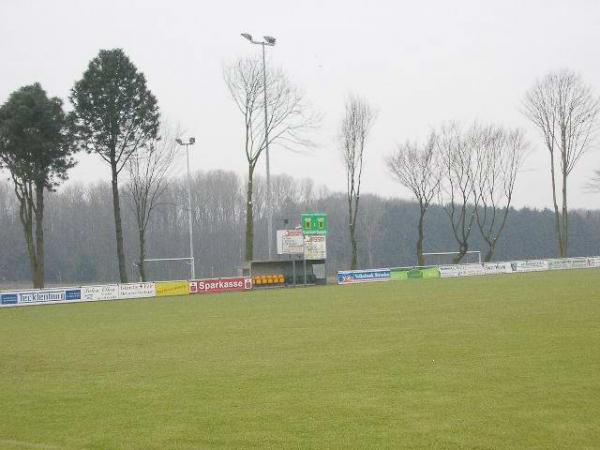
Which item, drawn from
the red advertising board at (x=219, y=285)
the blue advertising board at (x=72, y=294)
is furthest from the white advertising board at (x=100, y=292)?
the red advertising board at (x=219, y=285)

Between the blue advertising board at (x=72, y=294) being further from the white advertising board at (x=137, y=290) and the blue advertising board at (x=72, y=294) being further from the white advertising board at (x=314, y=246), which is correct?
the white advertising board at (x=314, y=246)

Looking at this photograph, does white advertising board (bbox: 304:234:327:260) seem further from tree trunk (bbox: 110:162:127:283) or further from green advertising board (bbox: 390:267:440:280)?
tree trunk (bbox: 110:162:127:283)

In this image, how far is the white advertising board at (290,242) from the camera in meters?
48.1

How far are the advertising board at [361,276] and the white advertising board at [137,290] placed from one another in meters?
14.6

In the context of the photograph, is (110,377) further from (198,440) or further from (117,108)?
(117,108)

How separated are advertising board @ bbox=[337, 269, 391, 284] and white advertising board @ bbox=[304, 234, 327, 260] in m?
3.99

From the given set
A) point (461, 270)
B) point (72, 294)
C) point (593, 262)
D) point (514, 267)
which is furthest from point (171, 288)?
point (593, 262)

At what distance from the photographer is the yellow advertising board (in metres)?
44.6

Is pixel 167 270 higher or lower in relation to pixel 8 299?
higher

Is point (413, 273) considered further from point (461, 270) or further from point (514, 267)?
point (514, 267)

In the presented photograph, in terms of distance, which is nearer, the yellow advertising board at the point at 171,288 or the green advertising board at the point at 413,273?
the yellow advertising board at the point at 171,288

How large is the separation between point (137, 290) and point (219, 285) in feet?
18.6

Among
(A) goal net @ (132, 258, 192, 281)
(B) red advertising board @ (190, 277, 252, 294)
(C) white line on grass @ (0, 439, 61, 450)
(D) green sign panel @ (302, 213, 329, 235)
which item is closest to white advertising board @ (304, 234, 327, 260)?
(D) green sign panel @ (302, 213, 329, 235)

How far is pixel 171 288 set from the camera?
45000mm
